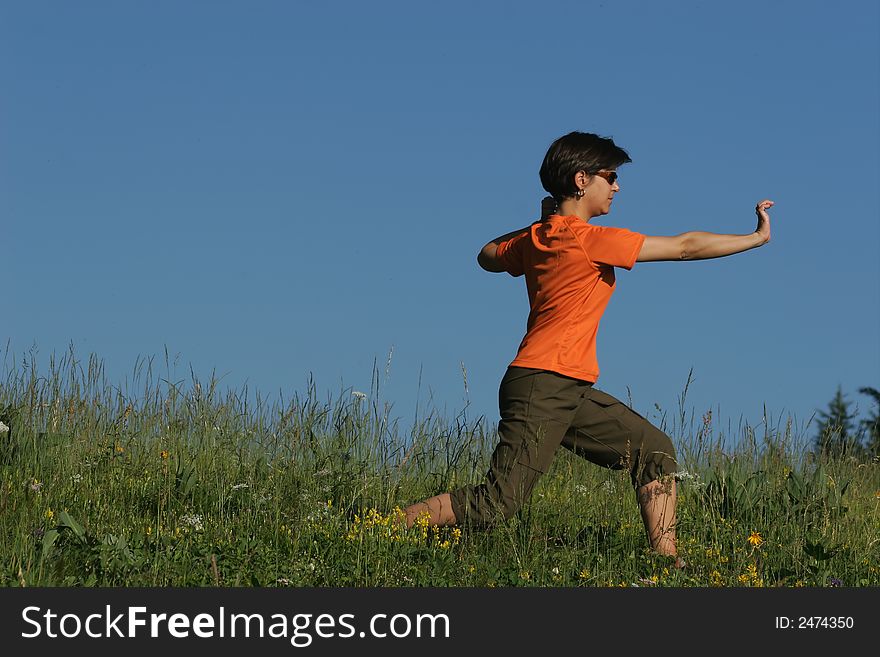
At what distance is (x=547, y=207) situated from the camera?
559 cm

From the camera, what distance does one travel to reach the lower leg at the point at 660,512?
5379 mm

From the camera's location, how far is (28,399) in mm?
6973

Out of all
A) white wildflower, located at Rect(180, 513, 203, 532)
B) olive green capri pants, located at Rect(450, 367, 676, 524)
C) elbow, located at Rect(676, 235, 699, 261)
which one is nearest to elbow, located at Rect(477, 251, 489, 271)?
olive green capri pants, located at Rect(450, 367, 676, 524)

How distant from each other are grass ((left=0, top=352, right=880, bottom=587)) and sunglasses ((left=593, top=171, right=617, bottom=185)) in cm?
141

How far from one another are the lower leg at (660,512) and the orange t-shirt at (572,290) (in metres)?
0.71

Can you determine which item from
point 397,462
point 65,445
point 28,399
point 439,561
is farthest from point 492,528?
point 28,399

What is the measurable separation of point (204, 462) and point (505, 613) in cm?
285

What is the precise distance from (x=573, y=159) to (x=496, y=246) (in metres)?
0.69

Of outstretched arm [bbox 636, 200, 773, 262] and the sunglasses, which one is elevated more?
the sunglasses

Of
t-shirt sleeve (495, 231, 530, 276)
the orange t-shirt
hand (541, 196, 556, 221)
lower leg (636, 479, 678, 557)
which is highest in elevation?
hand (541, 196, 556, 221)

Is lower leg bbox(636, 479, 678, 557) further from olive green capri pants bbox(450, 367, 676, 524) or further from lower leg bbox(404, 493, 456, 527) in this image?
lower leg bbox(404, 493, 456, 527)

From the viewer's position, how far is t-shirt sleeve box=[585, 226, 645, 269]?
5039 mm

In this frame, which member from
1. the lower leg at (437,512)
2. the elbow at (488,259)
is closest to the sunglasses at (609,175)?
the elbow at (488,259)

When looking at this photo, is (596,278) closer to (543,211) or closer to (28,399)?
(543,211)
